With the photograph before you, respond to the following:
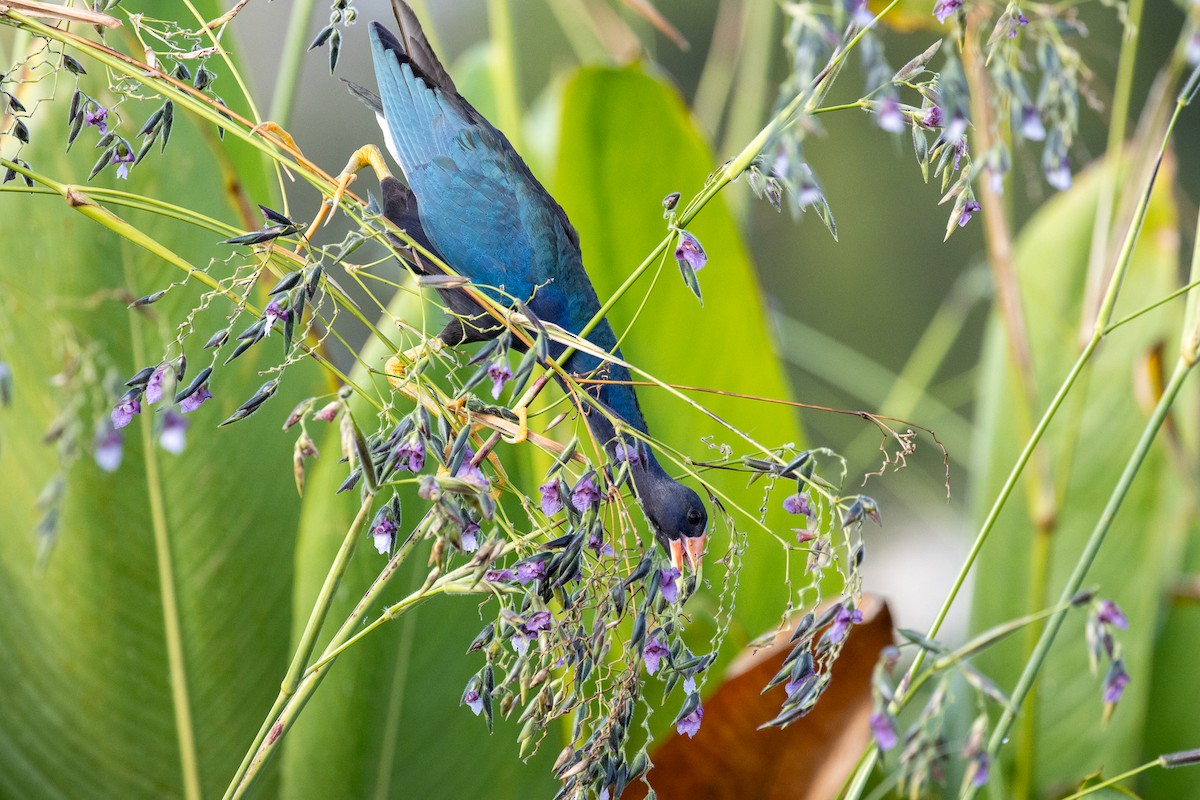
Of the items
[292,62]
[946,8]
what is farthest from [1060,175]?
[292,62]

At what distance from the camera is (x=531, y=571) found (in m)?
0.43

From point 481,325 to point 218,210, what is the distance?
0.26 m

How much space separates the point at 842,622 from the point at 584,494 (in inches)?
4.8

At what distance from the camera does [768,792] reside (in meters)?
0.75

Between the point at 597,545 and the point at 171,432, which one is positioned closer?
the point at 171,432

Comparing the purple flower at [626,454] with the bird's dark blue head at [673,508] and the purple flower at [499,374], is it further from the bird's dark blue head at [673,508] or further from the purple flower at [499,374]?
the bird's dark blue head at [673,508]

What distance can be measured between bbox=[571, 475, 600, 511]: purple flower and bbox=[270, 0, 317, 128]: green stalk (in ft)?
1.70

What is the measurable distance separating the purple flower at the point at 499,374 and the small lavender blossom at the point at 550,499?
56 millimetres

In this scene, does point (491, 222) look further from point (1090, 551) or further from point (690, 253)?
point (1090, 551)

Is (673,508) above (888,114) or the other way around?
the other way around

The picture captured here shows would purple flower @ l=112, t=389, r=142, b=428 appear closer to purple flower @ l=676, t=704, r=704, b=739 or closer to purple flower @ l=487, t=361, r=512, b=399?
purple flower @ l=487, t=361, r=512, b=399

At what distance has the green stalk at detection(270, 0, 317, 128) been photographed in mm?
821

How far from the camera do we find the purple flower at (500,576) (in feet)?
1.45

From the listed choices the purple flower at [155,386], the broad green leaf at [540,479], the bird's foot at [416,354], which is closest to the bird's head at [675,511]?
the broad green leaf at [540,479]
